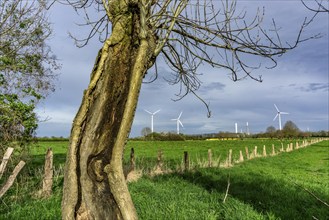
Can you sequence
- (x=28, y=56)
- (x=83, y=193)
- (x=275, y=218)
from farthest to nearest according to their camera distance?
1. (x=28, y=56)
2. (x=275, y=218)
3. (x=83, y=193)

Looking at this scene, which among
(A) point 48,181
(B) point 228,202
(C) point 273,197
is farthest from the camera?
(C) point 273,197

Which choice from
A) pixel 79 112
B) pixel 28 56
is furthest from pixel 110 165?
pixel 28 56

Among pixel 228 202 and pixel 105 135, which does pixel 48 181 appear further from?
pixel 105 135

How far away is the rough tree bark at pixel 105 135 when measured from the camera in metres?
3.71

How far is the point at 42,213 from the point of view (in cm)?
800

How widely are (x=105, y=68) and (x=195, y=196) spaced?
742 cm

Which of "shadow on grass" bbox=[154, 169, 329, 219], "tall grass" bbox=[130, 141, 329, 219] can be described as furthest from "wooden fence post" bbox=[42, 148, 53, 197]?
"shadow on grass" bbox=[154, 169, 329, 219]

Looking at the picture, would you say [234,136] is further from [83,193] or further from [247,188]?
[83,193]

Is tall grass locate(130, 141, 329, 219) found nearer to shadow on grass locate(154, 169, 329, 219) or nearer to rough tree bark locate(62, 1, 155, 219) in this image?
shadow on grass locate(154, 169, 329, 219)

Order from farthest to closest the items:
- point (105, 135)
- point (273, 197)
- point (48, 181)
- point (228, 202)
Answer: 1. point (273, 197)
2. point (48, 181)
3. point (228, 202)
4. point (105, 135)

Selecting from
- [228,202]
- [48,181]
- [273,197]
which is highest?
[48,181]

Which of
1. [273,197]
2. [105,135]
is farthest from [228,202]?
[105,135]

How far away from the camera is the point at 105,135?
3.85 m

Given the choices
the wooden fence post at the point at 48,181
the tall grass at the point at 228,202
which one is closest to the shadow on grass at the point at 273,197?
the tall grass at the point at 228,202
